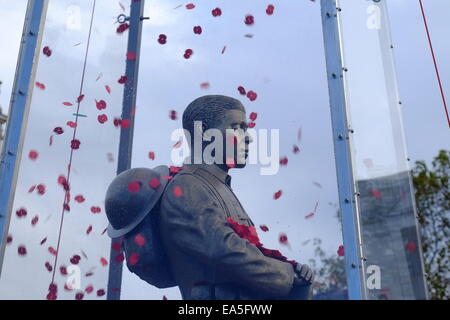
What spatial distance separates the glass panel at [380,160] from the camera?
433 cm

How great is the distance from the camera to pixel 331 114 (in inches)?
186

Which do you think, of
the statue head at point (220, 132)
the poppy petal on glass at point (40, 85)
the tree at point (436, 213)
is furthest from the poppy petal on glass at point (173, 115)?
the tree at point (436, 213)

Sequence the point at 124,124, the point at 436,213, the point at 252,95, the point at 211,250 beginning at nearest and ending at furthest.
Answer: the point at 211,250
the point at 252,95
the point at 124,124
the point at 436,213

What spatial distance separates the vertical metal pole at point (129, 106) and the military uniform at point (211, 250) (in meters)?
0.70

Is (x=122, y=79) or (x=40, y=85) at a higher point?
(x=122, y=79)

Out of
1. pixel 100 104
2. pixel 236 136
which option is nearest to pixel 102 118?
pixel 100 104

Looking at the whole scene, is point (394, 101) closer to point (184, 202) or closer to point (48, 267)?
point (184, 202)

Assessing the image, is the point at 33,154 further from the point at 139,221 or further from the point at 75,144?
the point at 139,221

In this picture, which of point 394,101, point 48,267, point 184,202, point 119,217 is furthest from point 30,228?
point 394,101

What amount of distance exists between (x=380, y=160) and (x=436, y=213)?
860cm

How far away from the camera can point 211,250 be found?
4844 mm

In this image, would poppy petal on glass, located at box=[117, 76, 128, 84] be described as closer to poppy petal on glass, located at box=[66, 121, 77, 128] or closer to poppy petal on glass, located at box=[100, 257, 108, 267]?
poppy petal on glass, located at box=[66, 121, 77, 128]
